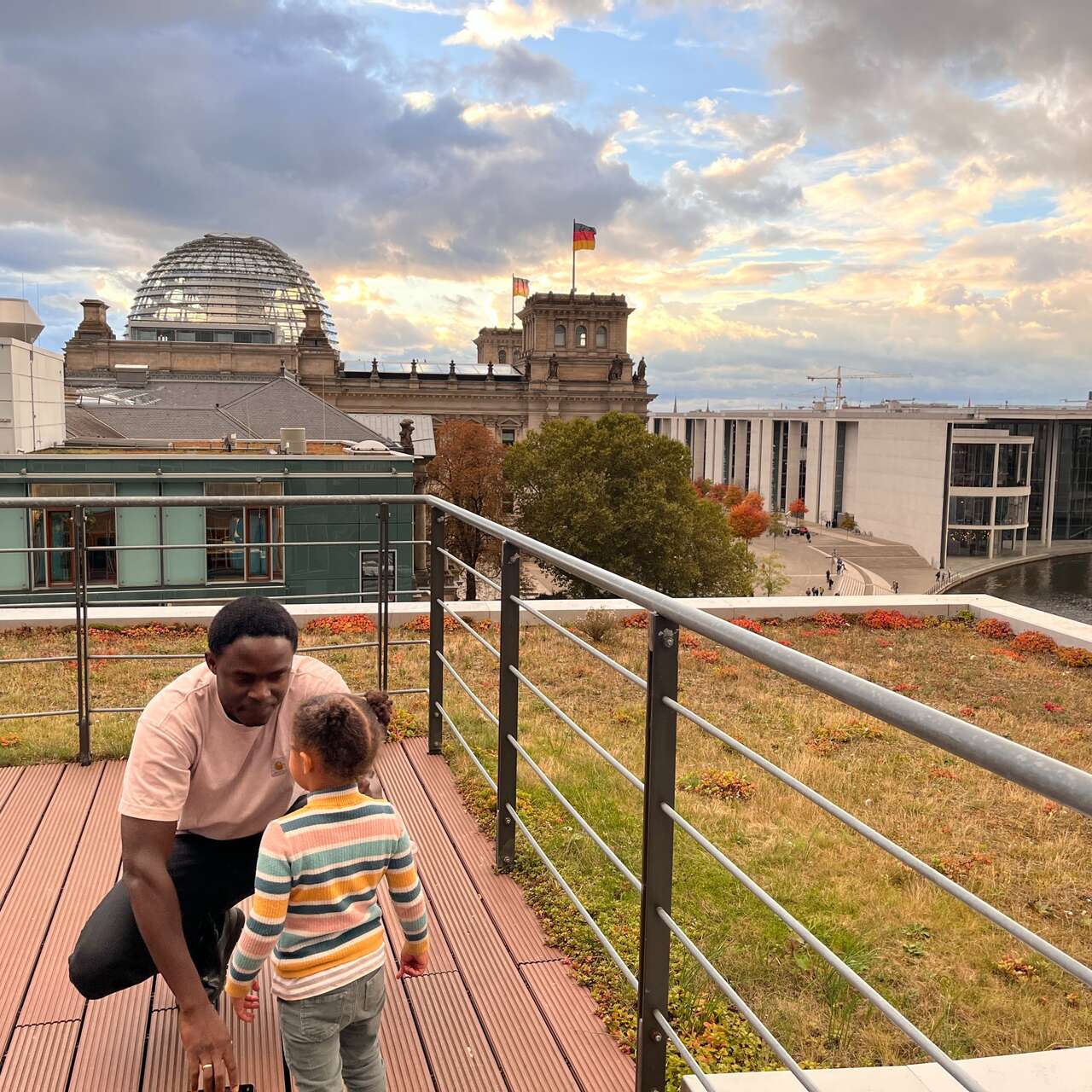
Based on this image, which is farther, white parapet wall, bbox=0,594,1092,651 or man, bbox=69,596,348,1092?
white parapet wall, bbox=0,594,1092,651

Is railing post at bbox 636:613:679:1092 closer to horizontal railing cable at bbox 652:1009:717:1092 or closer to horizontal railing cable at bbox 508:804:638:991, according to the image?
horizontal railing cable at bbox 652:1009:717:1092

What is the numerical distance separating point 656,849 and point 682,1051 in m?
0.48

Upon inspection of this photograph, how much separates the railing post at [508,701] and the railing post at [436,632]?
1227 millimetres

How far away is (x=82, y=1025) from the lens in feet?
10.6

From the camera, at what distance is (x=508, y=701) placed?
167 inches

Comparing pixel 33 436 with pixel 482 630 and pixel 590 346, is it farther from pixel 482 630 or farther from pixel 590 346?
pixel 590 346

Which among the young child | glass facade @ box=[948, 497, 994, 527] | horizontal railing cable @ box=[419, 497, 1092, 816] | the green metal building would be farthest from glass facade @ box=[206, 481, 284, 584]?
glass facade @ box=[948, 497, 994, 527]

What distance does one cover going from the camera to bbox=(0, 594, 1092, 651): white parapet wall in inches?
417

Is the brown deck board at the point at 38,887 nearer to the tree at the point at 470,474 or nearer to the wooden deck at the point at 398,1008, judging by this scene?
the wooden deck at the point at 398,1008

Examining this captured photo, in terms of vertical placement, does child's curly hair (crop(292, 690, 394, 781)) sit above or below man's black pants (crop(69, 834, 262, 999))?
above

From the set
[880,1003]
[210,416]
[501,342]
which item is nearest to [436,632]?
[880,1003]

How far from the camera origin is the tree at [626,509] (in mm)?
43250

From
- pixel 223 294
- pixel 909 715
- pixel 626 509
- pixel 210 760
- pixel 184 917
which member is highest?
pixel 223 294

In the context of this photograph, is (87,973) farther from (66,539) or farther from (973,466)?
(973,466)
